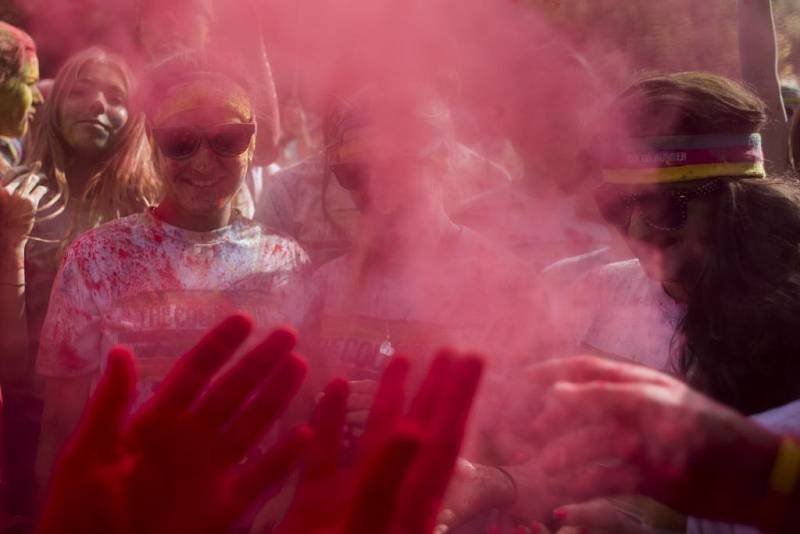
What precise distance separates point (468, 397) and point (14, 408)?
1985mm

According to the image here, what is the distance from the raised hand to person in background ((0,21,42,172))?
1.81 feet

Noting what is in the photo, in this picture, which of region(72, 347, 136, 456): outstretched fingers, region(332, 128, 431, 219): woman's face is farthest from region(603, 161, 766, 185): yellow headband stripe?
region(72, 347, 136, 456): outstretched fingers

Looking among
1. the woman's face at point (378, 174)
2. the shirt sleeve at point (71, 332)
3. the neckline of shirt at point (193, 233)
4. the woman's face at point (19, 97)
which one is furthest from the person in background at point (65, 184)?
the woman's face at point (378, 174)

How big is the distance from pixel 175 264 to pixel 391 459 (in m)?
1.56

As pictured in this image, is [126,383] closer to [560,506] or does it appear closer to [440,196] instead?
[560,506]

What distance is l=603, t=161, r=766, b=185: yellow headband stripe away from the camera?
1956mm

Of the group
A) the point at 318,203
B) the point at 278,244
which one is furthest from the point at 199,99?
the point at 318,203

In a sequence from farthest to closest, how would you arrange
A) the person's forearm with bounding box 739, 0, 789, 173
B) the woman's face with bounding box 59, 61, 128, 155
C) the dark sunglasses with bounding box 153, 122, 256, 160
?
1. the woman's face with bounding box 59, 61, 128, 155
2. the person's forearm with bounding box 739, 0, 789, 173
3. the dark sunglasses with bounding box 153, 122, 256, 160

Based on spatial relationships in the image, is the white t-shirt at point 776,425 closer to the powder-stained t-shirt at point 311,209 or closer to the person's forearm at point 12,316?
the powder-stained t-shirt at point 311,209

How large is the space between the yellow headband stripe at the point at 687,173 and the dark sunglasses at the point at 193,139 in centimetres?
116

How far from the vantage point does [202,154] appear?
232cm

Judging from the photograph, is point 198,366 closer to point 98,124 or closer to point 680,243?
point 680,243

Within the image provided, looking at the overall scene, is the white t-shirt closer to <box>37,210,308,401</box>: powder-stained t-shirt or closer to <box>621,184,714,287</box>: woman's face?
<box>621,184,714,287</box>: woman's face

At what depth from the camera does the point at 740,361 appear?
5.75ft
